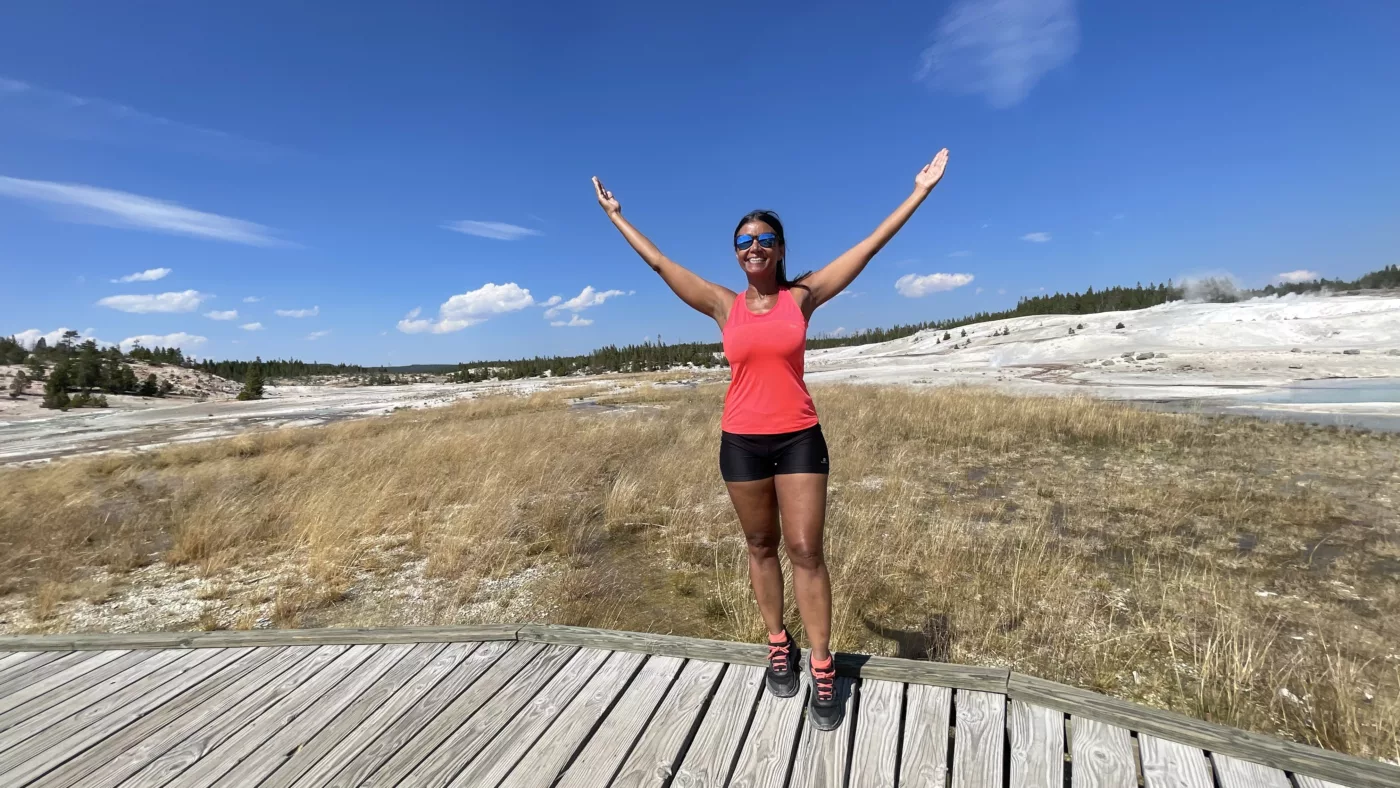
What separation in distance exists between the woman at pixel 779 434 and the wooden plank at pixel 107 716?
3.26m

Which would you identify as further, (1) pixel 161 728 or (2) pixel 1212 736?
(1) pixel 161 728

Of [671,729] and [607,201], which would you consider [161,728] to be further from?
[607,201]

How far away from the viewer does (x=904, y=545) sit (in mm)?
6375

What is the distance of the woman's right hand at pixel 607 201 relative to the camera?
3545mm

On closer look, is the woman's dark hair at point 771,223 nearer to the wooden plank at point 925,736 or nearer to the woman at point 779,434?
the woman at point 779,434

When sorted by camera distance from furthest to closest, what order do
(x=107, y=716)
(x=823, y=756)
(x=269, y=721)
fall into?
(x=107, y=716) → (x=269, y=721) → (x=823, y=756)

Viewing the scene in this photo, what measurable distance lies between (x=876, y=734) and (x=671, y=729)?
91cm

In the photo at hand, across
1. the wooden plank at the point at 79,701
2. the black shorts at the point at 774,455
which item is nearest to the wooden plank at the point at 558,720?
the black shorts at the point at 774,455

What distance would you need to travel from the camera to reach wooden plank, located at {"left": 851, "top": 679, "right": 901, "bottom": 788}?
2.34m

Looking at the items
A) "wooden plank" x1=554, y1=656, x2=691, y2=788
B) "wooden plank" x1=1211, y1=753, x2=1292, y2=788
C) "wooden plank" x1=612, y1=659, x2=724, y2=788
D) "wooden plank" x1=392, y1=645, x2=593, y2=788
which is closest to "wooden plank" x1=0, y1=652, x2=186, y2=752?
"wooden plank" x1=392, y1=645, x2=593, y2=788

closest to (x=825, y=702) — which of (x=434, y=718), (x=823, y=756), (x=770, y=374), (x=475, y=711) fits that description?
(x=823, y=756)

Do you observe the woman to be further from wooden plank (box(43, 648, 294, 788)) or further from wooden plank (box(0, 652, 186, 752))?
wooden plank (box(0, 652, 186, 752))

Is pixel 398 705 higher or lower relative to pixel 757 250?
lower

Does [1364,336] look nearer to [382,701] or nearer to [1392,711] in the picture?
[1392,711]
